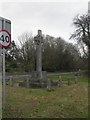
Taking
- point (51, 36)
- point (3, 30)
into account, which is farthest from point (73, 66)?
point (3, 30)

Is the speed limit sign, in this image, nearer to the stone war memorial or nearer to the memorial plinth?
the stone war memorial

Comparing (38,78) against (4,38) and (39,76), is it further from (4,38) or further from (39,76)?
Result: (4,38)

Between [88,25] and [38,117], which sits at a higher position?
[88,25]

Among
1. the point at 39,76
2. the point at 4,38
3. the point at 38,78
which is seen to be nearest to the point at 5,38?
the point at 4,38

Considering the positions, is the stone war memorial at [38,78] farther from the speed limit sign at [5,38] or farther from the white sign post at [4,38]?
the speed limit sign at [5,38]

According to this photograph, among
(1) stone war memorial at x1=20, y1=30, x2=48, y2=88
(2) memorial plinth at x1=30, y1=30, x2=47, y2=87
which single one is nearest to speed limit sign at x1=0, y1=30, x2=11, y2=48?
(1) stone war memorial at x1=20, y1=30, x2=48, y2=88

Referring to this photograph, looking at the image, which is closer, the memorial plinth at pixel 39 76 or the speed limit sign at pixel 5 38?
the speed limit sign at pixel 5 38

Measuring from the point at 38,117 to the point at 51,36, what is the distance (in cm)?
6864

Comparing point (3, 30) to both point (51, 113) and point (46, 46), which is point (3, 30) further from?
point (46, 46)

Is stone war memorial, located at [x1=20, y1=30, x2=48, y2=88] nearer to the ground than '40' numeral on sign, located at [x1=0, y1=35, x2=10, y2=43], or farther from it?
nearer to the ground

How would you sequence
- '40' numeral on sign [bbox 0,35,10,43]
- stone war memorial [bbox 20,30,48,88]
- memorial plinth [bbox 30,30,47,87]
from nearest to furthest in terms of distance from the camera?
1. '40' numeral on sign [bbox 0,35,10,43]
2. stone war memorial [bbox 20,30,48,88]
3. memorial plinth [bbox 30,30,47,87]

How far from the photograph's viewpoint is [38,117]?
769 cm

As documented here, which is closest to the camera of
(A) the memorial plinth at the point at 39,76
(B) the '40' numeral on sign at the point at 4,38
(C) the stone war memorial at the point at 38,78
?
(B) the '40' numeral on sign at the point at 4,38

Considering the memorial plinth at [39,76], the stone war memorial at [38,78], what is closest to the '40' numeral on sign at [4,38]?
the stone war memorial at [38,78]
